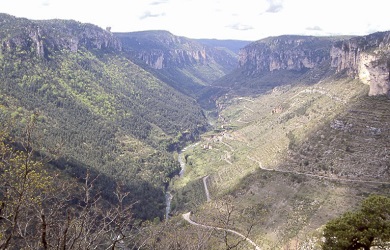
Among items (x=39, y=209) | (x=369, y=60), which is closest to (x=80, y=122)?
(x=369, y=60)

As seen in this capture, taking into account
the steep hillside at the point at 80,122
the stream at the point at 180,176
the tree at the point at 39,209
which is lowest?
the stream at the point at 180,176

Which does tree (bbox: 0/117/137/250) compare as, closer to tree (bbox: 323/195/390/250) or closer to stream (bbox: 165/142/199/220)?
tree (bbox: 323/195/390/250)

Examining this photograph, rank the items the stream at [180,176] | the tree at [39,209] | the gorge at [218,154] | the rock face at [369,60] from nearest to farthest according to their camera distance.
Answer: the tree at [39,209]
the gorge at [218,154]
the rock face at [369,60]
the stream at [180,176]

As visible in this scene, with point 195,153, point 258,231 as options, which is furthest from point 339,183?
point 195,153

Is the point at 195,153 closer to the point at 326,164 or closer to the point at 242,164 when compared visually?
the point at 242,164

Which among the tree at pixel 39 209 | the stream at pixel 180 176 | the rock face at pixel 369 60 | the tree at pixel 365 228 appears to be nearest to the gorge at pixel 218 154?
the rock face at pixel 369 60

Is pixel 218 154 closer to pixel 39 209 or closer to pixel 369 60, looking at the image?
pixel 369 60

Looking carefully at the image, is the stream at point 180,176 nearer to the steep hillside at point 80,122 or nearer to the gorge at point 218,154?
the gorge at point 218,154
